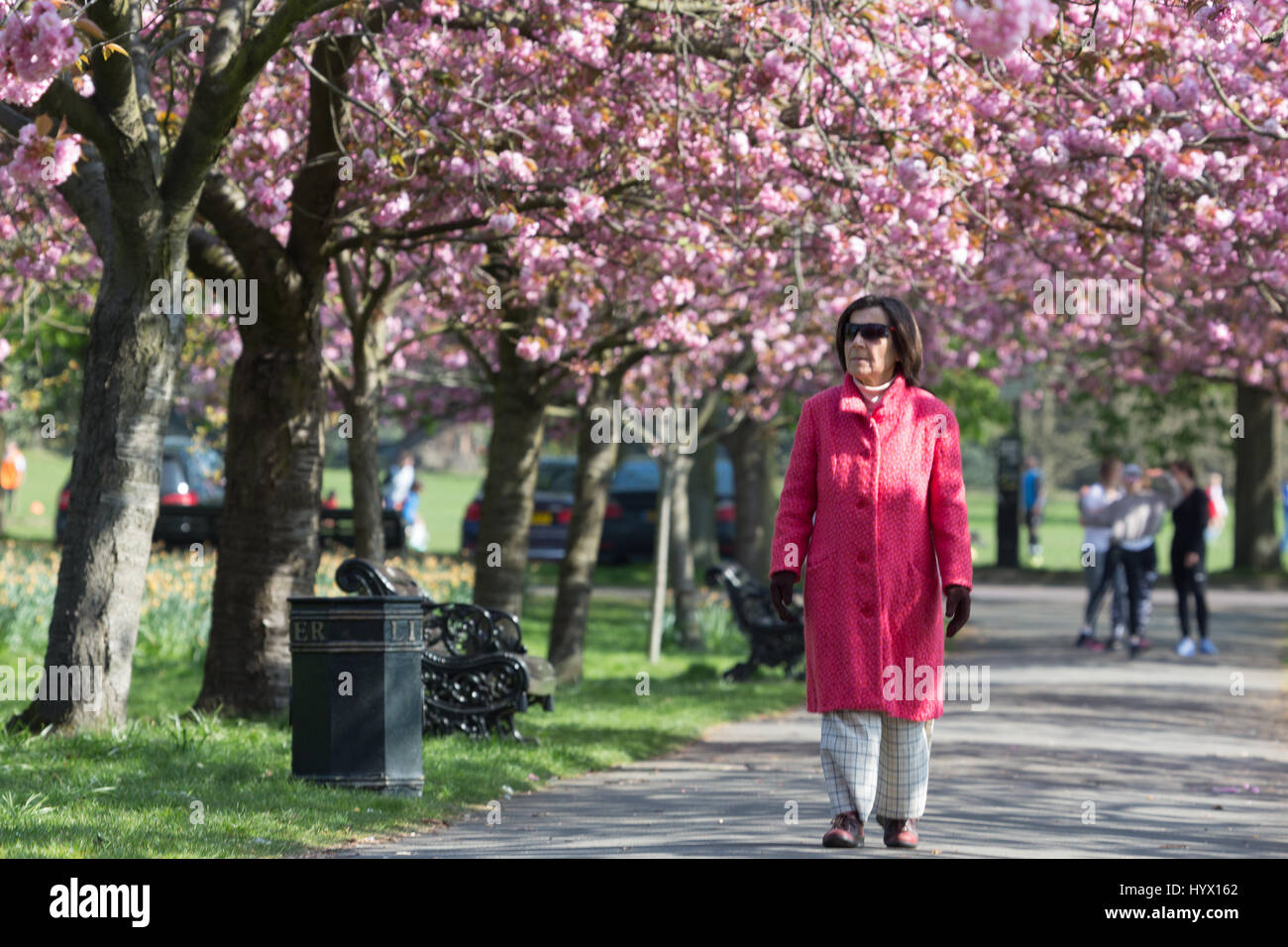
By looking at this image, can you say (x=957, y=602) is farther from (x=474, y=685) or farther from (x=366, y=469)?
(x=366, y=469)

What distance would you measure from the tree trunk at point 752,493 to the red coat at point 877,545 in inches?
620

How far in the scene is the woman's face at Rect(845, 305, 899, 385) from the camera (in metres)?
6.59

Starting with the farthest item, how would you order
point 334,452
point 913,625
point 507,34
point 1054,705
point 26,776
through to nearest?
point 334,452
point 1054,705
point 507,34
point 26,776
point 913,625

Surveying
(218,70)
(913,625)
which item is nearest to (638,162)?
(218,70)

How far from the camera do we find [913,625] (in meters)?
6.42

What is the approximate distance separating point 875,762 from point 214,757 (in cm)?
389

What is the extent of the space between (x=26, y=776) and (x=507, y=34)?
4.61 m

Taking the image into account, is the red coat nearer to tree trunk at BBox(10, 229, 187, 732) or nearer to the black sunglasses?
the black sunglasses

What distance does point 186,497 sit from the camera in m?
24.5

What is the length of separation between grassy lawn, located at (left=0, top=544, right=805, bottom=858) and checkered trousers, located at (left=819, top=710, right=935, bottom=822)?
191 cm

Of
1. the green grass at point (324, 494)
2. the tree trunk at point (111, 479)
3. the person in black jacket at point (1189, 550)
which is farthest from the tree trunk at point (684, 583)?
the tree trunk at point (111, 479)

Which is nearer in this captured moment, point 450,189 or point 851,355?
point 851,355

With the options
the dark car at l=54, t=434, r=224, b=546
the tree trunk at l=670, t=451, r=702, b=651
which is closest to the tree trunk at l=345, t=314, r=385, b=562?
the tree trunk at l=670, t=451, r=702, b=651

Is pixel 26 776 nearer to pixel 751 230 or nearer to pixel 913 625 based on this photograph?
pixel 913 625
